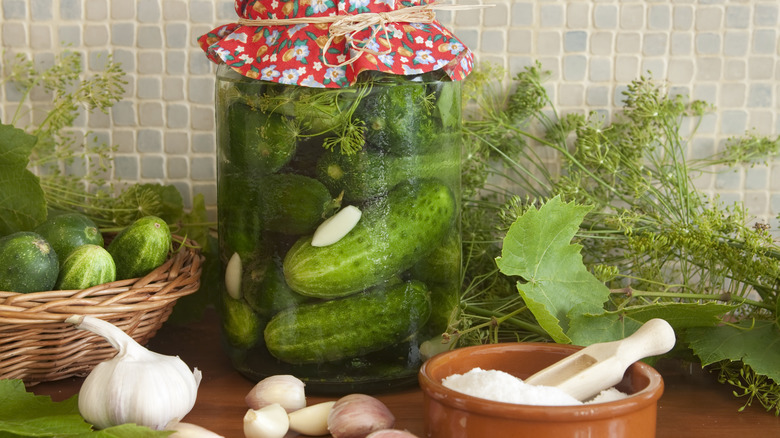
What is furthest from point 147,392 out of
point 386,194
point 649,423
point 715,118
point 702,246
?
point 715,118

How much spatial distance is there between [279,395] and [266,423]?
53 mm

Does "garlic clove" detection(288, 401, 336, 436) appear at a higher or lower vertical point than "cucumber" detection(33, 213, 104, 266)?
lower

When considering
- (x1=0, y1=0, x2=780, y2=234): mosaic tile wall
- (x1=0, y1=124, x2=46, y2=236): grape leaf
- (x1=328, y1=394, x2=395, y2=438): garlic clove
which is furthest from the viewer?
(x1=0, y1=0, x2=780, y2=234): mosaic tile wall

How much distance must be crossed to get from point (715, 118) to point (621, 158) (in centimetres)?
16

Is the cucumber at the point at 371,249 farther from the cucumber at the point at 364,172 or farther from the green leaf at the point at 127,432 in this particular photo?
the green leaf at the point at 127,432

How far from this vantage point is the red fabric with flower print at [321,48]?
2.14 ft

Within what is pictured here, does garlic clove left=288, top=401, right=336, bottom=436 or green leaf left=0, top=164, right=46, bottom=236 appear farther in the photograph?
green leaf left=0, top=164, right=46, bottom=236

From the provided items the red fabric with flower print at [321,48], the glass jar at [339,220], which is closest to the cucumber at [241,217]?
the glass jar at [339,220]

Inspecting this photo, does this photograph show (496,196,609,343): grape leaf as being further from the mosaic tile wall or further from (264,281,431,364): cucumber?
the mosaic tile wall

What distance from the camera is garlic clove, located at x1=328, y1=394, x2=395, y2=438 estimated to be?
1.99 ft

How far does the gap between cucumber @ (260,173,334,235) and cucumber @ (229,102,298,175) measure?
0.02 m

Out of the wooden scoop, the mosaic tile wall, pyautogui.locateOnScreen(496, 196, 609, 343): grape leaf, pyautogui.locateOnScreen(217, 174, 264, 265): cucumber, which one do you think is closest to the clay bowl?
the wooden scoop

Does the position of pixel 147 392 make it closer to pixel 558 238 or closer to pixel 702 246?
pixel 558 238

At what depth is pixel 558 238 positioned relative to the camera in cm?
70
